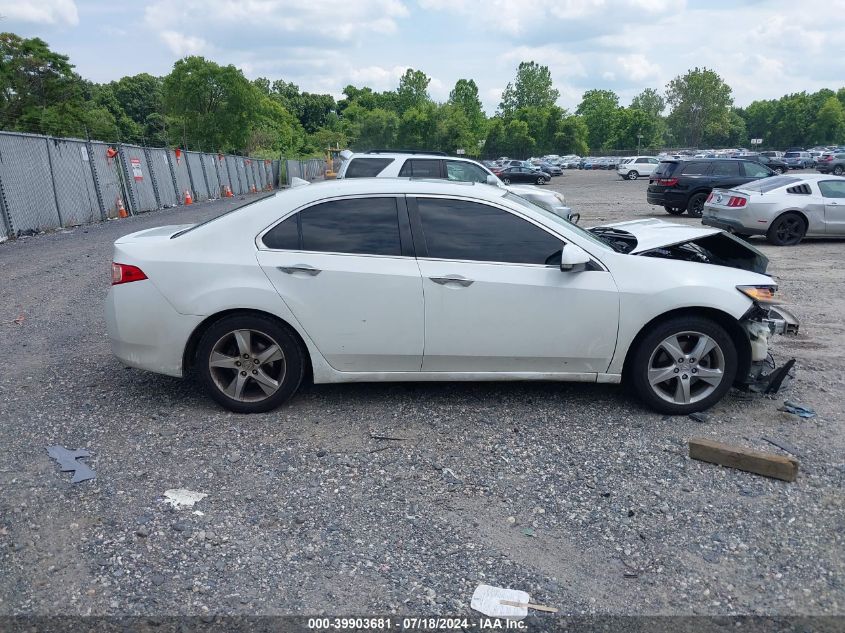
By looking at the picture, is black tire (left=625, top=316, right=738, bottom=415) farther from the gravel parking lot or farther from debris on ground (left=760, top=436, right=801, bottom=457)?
debris on ground (left=760, top=436, right=801, bottom=457)

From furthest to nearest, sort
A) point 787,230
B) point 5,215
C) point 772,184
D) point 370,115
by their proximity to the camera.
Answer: point 370,115
point 5,215
point 772,184
point 787,230

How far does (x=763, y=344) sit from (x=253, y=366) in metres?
3.63

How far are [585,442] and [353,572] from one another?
1.93 m

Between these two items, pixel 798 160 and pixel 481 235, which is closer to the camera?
pixel 481 235

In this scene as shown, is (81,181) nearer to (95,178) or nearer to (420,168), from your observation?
(95,178)

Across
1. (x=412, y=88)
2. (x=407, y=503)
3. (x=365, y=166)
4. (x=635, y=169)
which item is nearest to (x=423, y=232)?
(x=407, y=503)

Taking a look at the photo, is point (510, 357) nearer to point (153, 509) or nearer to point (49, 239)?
point (153, 509)

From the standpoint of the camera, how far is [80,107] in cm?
5556

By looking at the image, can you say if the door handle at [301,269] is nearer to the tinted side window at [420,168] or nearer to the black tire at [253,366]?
the black tire at [253,366]

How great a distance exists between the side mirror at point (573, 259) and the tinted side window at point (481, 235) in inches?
5.1

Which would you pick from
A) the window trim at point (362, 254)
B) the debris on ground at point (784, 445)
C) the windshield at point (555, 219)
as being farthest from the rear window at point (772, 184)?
the window trim at point (362, 254)

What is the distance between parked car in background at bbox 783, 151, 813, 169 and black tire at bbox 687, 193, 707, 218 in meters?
45.9

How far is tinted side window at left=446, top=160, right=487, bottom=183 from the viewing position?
1256 centimetres

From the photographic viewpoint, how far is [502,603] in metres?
2.87
